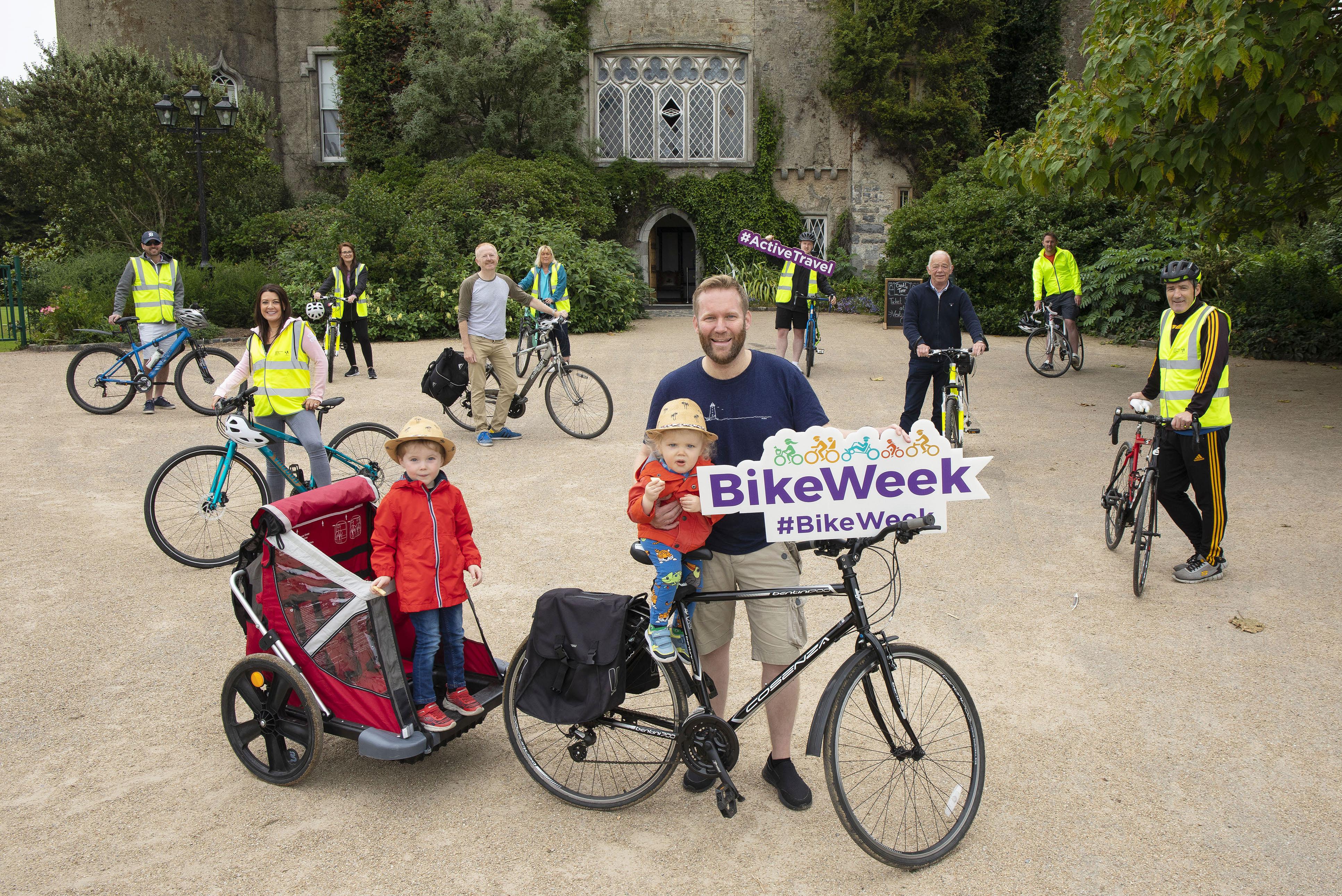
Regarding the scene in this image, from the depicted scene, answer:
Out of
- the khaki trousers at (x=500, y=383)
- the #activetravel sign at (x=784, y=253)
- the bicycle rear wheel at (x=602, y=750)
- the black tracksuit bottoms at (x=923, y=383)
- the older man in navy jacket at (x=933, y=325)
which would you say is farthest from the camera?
the #activetravel sign at (x=784, y=253)

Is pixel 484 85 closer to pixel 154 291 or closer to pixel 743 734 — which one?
pixel 154 291

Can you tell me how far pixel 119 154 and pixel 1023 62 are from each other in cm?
2264

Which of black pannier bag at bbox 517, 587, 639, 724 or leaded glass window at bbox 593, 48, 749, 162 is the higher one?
leaded glass window at bbox 593, 48, 749, 162

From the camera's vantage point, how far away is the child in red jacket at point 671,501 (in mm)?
3258

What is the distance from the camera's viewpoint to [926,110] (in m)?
24.8

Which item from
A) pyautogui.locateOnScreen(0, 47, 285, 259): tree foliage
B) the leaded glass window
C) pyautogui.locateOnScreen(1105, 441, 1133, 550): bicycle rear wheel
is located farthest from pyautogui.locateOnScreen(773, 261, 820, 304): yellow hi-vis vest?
pyautogui.locateOnScreen(0, 47, 285, 259): tree foliage

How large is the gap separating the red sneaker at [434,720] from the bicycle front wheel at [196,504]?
120 inches

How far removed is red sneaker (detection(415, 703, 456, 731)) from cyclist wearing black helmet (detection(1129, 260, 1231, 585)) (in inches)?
174

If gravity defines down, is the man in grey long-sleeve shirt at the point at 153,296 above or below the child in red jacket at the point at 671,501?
above

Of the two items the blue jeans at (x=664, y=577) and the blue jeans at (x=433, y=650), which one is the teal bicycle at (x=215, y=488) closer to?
the blue jeans at (x=433, y=650)

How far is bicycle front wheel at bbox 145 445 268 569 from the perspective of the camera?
20.5 feet

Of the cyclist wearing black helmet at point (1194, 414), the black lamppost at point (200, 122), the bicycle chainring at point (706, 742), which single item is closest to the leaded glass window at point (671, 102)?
the black lamppost at point (200, 122)

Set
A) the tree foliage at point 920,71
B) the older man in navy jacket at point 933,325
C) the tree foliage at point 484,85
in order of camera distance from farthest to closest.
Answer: the tree foliage at point 920,71, the tree foliage at point 484,85, the older man in navy jacket at point 933,325

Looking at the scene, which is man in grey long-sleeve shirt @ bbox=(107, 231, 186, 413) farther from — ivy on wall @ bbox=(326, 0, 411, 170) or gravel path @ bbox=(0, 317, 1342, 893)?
ivy on wall @ bbox=(326, 0, 411, 170)
